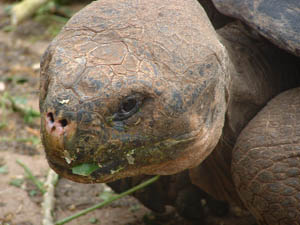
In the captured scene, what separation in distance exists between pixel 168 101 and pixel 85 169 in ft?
1.28

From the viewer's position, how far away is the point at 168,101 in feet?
6.44

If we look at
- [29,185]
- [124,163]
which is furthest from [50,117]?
[29,185]

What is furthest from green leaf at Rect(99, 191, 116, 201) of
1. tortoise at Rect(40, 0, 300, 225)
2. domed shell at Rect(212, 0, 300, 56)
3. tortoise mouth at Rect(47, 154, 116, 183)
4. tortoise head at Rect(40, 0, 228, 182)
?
domed shell at Rect(212, 0, 300, 56)

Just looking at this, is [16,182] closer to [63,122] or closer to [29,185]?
[29,185]

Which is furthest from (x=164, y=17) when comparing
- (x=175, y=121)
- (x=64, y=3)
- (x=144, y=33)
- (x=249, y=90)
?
(x=64, y=3)

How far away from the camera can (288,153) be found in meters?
2.14

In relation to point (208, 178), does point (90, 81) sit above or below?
above

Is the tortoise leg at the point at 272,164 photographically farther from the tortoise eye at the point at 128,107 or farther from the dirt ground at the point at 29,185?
the dirt ground at the point at 29,185

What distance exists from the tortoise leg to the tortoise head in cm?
17

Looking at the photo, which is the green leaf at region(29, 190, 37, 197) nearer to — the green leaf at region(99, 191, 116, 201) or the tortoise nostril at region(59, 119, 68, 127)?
the green leaf at region(99, 191, 116, 201)

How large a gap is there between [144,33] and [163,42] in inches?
3.1

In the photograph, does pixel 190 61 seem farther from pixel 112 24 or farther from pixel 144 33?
pixel 112 24

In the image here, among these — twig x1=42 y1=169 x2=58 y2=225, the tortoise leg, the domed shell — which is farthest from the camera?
twig x1=42 y1=169 x2=58 y2=225

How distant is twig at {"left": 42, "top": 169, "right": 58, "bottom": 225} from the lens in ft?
9.82
